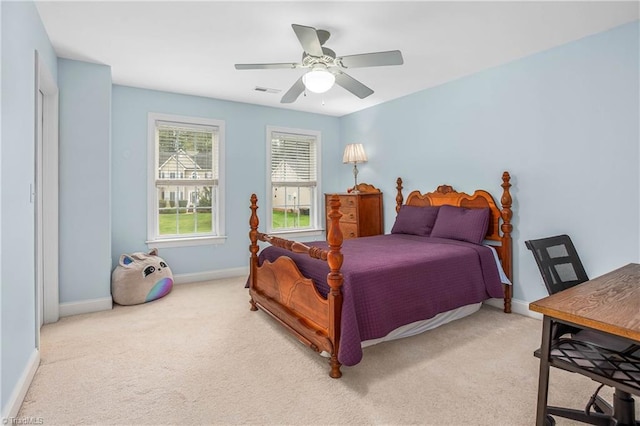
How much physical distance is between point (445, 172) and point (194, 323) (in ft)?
10.3

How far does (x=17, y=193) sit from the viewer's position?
1.94 m

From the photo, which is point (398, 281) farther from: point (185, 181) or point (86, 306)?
point (185, 181)

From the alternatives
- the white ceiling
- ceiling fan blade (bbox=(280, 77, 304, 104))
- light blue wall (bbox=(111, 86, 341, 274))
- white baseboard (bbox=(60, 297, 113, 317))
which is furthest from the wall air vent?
white baseboard (bbox=(60, 297, 113, 317))

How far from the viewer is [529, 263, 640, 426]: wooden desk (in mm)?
1238

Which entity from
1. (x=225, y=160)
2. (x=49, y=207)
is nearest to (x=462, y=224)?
(x=225, y=160)

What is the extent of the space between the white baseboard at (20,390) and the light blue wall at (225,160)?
76.4 inches

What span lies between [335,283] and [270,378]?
73cm

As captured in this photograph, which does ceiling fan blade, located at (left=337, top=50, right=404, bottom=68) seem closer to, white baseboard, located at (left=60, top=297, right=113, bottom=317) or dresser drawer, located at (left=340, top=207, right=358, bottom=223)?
dresser drawer, located at (left=340, top=207, right=358, bottom=223)

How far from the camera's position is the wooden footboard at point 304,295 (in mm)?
2166

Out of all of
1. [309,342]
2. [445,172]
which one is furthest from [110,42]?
[445,172]

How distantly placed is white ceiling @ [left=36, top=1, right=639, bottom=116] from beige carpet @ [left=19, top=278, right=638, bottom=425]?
8.05 feet

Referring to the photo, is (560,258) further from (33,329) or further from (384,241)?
(33,329)

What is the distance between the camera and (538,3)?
7.68 feet

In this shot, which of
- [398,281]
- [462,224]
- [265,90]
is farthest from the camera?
[265,90]
